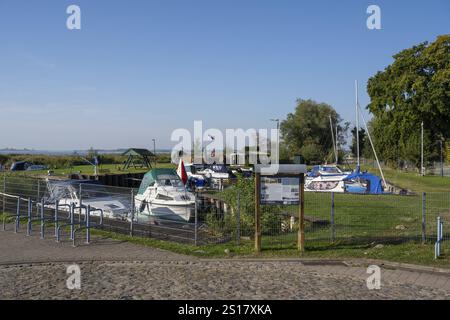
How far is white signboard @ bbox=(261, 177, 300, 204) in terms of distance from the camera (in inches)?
466

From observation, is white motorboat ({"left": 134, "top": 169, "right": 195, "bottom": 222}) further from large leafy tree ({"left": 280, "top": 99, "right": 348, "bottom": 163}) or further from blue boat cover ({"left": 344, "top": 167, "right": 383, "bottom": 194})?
large leafy tree ({"left": 280, "top": 99, "right": 348, "bottom": 163})

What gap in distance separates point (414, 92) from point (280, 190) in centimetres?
2823

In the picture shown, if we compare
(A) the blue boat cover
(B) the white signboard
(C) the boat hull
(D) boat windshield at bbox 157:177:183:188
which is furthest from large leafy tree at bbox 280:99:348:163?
(B) the white signboard

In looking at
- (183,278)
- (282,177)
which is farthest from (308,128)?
(183,278)

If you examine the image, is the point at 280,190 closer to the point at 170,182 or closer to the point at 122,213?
the point at 122,213

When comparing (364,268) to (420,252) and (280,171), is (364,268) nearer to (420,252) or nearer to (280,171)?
(420,252)

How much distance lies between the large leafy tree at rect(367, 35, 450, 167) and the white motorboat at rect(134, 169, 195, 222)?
20754mm

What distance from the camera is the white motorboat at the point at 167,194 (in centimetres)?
2131

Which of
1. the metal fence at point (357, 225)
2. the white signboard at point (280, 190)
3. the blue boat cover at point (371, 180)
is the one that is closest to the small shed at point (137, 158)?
the blue boat cover at point (371, 180)

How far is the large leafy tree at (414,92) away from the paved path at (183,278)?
28.0 meters

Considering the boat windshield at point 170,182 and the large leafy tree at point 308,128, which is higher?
the large leafy tree at point 308,128

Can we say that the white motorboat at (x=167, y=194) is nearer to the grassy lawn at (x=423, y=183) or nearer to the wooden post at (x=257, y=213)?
the wooden post at (x=257, y=213)
